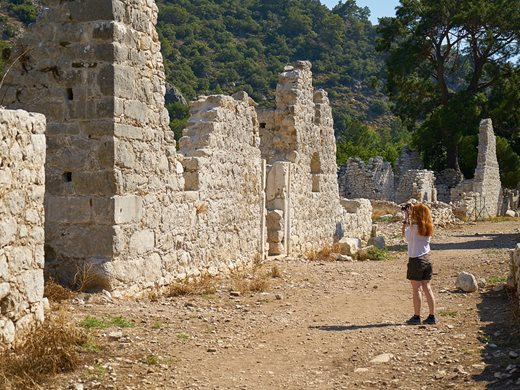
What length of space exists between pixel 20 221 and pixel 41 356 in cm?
131

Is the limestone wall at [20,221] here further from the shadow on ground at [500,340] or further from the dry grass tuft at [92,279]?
the shadow on ground at [500,340]

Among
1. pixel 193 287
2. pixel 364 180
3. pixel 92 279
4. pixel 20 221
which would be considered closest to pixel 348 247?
pixel 193 287

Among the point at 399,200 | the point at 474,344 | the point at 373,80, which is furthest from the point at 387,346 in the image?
the point at 373,80

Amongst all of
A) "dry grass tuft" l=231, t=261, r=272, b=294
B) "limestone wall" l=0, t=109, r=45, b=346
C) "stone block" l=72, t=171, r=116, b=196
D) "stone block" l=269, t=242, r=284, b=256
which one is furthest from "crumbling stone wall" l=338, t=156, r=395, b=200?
"limestone wall" l=0, t=109, r=45, b=346

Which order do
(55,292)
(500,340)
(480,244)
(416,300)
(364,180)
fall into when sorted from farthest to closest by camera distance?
(364,180)
(480,244)
(416,300)
(55,292)
(500,340)

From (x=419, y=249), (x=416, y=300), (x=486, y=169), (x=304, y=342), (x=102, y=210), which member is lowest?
(x=304, y=342)

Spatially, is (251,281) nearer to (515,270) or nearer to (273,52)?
(515,270)

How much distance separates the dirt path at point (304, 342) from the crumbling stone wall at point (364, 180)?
23.6 metres

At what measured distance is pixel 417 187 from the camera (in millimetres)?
31250

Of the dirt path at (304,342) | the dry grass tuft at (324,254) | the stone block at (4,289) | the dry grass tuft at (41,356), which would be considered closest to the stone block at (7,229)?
the stone block at (4,289)

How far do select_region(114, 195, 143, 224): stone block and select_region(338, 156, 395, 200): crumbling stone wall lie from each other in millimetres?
26086

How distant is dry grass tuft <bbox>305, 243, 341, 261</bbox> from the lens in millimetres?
15281

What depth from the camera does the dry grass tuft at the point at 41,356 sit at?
5.43m

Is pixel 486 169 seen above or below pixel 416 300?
above
